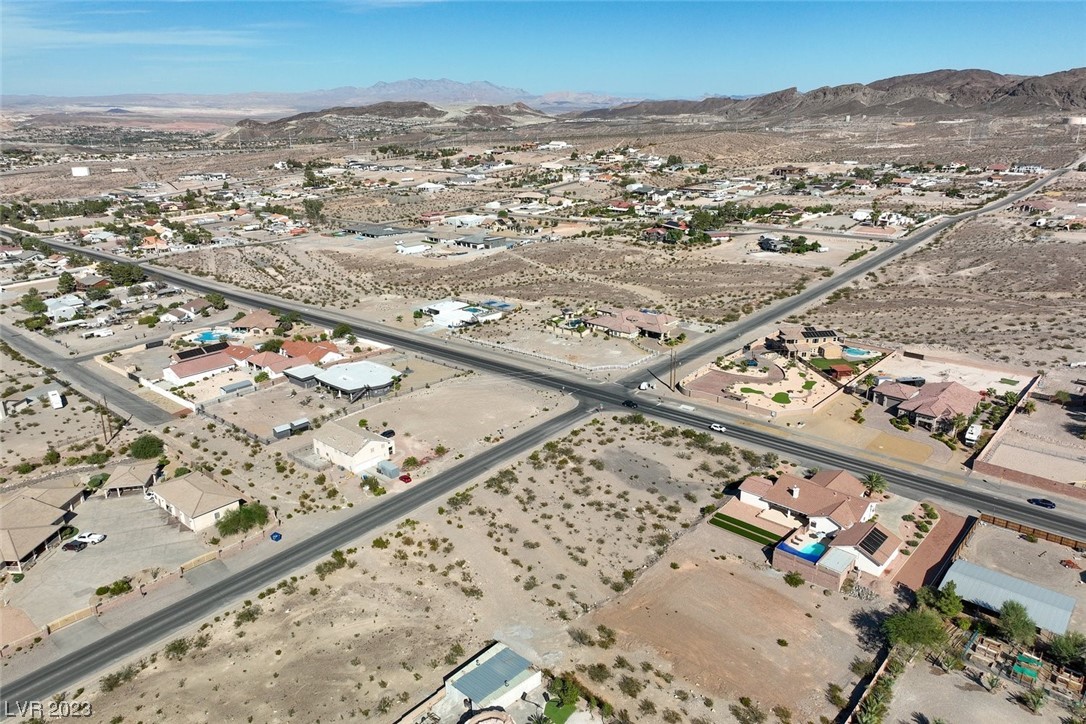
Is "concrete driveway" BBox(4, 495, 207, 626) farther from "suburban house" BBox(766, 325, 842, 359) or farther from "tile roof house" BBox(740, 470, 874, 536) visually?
"suburban house" BBox(766, 325, 842, 359)

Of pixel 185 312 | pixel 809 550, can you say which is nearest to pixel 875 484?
pixel 809 550

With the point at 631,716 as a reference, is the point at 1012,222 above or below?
above

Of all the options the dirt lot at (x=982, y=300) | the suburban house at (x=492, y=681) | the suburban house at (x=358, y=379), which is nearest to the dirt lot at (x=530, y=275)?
the dirt lot at (x=982, y=300)

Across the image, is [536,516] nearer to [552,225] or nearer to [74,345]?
[74,345]

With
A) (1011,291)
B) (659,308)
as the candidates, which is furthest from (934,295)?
(659,308)

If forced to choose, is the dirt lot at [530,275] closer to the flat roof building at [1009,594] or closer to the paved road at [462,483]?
the paved road at [462,483]

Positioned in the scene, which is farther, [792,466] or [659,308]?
[659,308]

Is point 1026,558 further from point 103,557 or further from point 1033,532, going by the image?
point 103,557
